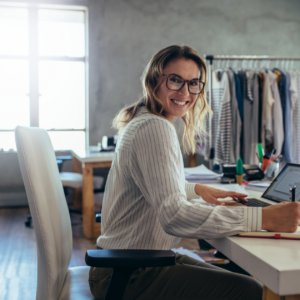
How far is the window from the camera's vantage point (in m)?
4.37

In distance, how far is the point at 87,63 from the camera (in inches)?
175

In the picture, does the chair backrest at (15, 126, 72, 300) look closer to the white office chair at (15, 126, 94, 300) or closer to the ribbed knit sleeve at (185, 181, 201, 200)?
the white office chair at (15, 126, 94, 300)

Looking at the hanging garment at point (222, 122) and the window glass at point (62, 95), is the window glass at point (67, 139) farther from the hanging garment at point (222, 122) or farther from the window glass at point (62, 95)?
the hanging garment at point (222, 122)

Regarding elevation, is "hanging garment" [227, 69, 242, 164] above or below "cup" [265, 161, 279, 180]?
above

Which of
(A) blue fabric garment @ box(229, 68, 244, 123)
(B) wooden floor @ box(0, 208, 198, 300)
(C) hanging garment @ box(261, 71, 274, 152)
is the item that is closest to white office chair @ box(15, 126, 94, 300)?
(B) wooden floor @ box(0, 208, 198, 300)

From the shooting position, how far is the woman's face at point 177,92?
1.23 meters

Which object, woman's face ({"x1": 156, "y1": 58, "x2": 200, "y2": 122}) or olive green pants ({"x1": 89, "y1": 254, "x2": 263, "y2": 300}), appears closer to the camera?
olive green pants ({"x1": 89, "y1": 254, "x2": 263, "y2": 300})

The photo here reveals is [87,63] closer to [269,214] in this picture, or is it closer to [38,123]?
[38,123]

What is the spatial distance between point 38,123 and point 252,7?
339 centimetres

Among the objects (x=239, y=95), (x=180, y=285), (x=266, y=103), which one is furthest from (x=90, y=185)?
(x=180, y=285)

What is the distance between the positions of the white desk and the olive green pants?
127 mm

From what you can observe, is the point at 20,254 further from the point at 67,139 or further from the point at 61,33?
the point at 61,33

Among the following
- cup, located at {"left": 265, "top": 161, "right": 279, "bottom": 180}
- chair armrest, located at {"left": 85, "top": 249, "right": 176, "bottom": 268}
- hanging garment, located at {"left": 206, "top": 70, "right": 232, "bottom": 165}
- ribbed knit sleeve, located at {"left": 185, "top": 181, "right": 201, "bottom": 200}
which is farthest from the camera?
hanging garment, located at {"left": 206, "top": 70, "right": 232, "bottom": 165}

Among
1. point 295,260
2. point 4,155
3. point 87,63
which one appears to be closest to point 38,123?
point 4,155
